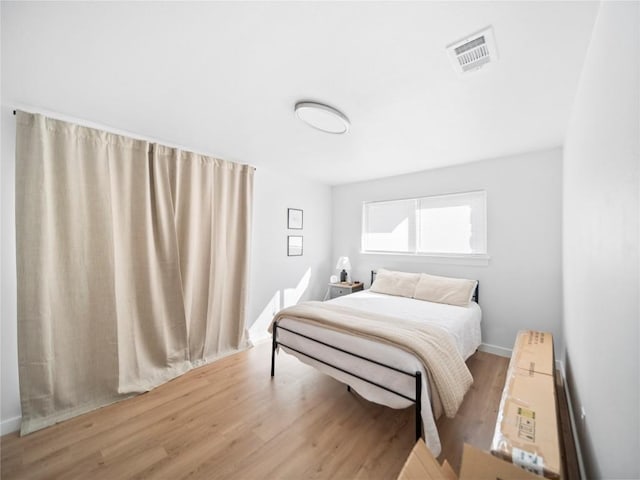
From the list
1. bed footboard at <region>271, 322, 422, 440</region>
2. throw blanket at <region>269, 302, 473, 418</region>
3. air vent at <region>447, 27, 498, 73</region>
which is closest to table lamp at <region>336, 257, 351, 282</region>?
throw blanket at <region>269, 302, 473, 418</region>

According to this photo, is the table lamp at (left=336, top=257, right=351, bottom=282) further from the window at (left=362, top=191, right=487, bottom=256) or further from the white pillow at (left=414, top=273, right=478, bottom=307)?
the white pillow at (left=414, top=273, right=478, bottom=307)

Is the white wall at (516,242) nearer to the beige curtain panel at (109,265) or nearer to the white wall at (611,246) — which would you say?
the white wall at (611,246)

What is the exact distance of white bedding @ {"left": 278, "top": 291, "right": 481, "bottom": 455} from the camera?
69.2 inches

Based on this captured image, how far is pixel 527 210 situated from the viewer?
3031 mm

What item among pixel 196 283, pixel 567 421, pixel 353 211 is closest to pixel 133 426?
pixel 196 283

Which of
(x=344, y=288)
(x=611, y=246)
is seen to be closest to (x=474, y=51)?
(x=611, y=246)

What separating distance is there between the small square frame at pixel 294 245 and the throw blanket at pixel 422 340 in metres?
1.59

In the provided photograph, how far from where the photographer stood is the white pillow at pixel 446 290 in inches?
121

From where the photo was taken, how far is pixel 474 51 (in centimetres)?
140

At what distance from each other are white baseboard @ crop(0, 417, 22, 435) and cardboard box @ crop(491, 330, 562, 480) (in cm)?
309

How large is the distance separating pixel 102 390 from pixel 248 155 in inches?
104

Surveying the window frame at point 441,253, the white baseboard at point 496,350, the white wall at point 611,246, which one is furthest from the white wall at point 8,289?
the white baseboard at point 496,350

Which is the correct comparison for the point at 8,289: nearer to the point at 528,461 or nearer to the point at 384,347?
the point at 384,347

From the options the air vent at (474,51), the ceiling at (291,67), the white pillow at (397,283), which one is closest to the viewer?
the ceiling at (291,67)
